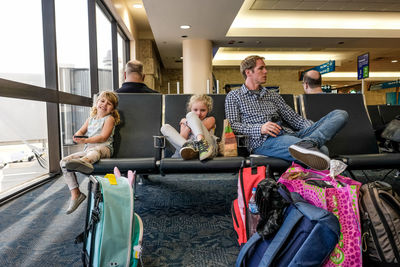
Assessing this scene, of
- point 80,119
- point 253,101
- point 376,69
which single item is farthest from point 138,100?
point 376,69

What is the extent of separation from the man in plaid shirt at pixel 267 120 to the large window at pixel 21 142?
212 cm

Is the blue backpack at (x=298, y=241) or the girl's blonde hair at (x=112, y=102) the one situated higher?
the girl's blonde hair at (x=112, y=102)

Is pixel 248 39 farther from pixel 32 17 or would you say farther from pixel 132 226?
pixel 132 226

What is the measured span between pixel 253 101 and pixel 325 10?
209 inches

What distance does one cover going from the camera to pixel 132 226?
118cm

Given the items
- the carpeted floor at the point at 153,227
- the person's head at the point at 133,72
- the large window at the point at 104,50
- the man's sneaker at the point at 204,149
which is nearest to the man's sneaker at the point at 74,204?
the carpeted floor at the point at 153,227

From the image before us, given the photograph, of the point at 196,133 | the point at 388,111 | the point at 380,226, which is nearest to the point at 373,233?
the point at 380,226

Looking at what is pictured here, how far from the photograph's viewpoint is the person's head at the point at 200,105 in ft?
7.00

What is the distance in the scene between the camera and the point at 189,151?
1.67 meters

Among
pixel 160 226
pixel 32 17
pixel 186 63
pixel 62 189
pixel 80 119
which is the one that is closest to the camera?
pixel 160 226

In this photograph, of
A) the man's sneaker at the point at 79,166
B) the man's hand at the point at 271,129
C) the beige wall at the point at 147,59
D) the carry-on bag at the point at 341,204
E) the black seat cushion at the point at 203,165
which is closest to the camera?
the carry-on bag at the point at 341,204

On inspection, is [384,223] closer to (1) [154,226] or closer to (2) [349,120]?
(1) [154,226]

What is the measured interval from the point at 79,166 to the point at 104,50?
454cm

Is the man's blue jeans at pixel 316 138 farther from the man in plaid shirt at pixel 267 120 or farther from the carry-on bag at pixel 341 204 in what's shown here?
the carry-on bag at pixel 341 204
